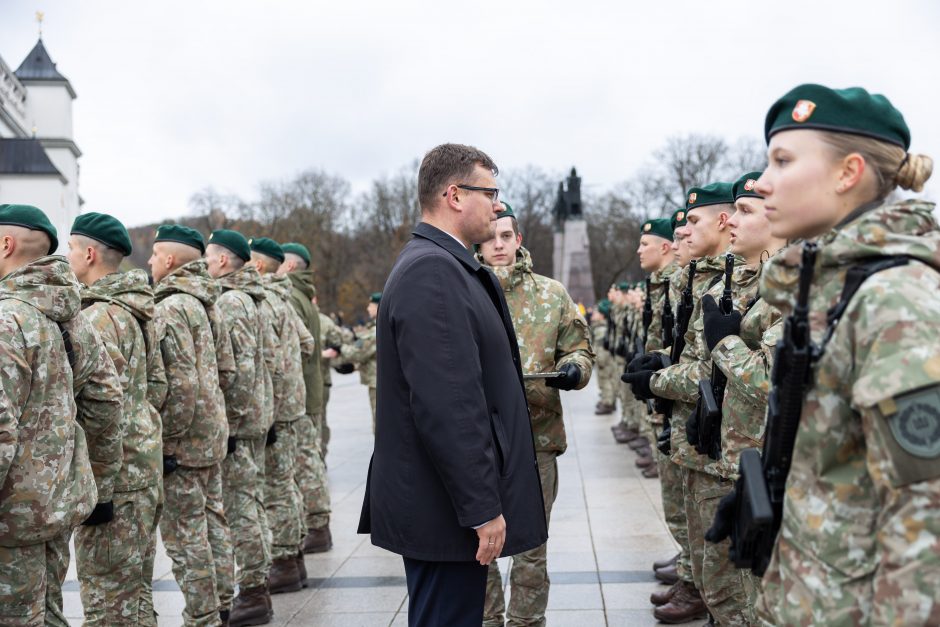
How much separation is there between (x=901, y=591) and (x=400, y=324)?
181 cm

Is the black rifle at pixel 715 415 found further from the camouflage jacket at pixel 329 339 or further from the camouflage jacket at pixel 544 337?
the camouflage jacket at pixel 329 339

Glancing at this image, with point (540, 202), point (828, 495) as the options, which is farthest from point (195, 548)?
point (540, 202)

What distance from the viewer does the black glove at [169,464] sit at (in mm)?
5214

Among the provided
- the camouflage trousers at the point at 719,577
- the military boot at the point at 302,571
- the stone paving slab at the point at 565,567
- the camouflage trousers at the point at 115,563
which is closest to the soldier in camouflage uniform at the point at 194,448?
the camouflage trousers at the point at 115,563

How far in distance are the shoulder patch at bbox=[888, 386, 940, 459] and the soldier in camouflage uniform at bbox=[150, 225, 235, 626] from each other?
4215mm

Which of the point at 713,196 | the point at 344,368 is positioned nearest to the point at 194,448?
the point at 713,196

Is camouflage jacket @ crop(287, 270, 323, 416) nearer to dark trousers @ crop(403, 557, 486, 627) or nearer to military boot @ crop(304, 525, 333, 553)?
military boot @ crop(304, 525, 333, 553)

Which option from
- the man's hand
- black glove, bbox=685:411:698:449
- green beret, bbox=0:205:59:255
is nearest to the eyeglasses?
the man's hand

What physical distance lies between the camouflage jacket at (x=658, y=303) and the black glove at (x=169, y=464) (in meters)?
3.17

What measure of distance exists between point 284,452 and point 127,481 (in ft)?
8.67

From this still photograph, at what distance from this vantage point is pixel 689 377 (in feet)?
14.7

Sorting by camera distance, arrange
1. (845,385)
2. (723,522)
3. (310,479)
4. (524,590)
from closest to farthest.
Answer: (845,385) → (723,522) → (524,590) → (310,479)

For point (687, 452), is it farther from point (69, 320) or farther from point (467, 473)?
point (69, 320)

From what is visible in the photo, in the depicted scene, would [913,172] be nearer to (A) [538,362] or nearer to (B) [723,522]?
(B) [723,522]
